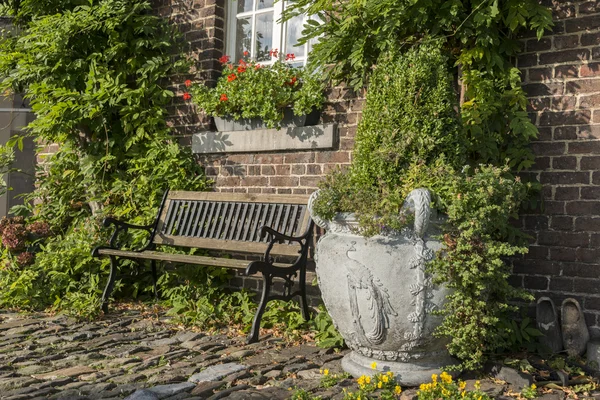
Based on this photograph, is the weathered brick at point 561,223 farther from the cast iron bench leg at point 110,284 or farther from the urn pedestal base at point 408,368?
the cast iron bench leg at point 110,284

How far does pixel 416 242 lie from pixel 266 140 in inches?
101

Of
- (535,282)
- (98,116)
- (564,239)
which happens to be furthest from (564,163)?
(98,116)

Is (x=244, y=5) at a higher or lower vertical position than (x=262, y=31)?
higher

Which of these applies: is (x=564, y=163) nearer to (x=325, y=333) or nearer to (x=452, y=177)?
(x=452, y=177)

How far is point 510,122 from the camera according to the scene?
4.54 metres

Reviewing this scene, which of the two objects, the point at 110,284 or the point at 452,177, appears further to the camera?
the point at 110,284

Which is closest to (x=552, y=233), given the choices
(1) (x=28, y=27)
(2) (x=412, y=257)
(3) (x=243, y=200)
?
(2) (x=412, y=257)

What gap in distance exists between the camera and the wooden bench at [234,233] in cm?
496

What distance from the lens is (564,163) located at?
14.8 feet

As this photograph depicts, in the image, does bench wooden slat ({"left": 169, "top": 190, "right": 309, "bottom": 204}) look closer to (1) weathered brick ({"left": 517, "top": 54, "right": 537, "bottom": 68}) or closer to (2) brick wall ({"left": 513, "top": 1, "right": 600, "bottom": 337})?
(2) brick wall ({"left": 513, "top": 1, "right": 600, "bottom": 337})

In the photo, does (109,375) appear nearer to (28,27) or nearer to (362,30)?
(362,30)

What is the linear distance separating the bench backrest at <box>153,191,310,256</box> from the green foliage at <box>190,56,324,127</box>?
2.46 feet

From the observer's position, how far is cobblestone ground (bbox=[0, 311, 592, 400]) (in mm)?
3594

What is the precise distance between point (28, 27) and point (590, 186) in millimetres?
6135
